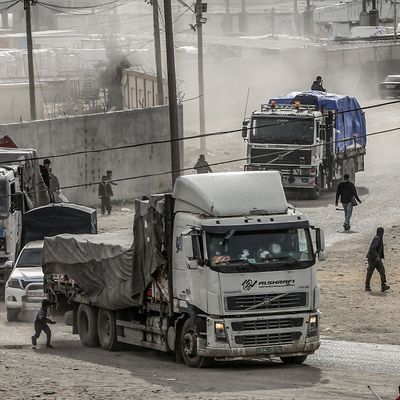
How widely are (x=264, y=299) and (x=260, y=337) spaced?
594 millimetres

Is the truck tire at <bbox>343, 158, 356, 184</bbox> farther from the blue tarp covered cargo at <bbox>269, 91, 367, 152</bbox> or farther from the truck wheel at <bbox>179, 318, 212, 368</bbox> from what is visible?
the truck wheel at <bbox>179, 318, 212, 368</bbox>

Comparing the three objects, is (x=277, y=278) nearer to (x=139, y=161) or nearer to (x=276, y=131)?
(x=276, y=131)

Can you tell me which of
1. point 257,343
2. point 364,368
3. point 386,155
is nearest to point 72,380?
point 257,343

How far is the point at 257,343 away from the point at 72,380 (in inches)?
116

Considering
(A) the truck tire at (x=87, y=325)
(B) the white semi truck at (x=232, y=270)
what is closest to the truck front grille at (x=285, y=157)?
(A) the truck tire at (x=87, y=325)

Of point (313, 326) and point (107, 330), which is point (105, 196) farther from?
point (313, 326)

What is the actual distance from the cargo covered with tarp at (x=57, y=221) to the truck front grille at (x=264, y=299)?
1310 centimetres

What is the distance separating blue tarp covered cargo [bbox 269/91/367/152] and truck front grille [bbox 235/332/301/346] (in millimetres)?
22982

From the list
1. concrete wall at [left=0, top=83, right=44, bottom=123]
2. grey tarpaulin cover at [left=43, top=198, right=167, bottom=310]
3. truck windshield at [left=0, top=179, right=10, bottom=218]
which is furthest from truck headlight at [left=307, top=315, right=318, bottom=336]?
concrete wall at [left=0, top=83, right=44, bottom=123]

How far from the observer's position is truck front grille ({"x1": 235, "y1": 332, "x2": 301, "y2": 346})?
19341 millimetres

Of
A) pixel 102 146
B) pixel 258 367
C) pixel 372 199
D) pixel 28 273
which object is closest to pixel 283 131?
pixel 372 199

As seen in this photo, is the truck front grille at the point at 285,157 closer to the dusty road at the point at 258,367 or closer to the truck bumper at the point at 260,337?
the dusty road at the point at 258,367

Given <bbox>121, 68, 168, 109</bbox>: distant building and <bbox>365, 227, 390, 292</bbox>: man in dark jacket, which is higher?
<bbox>121, 68, 168, 109</bbox>: distant building

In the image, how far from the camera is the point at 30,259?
94.5ft
